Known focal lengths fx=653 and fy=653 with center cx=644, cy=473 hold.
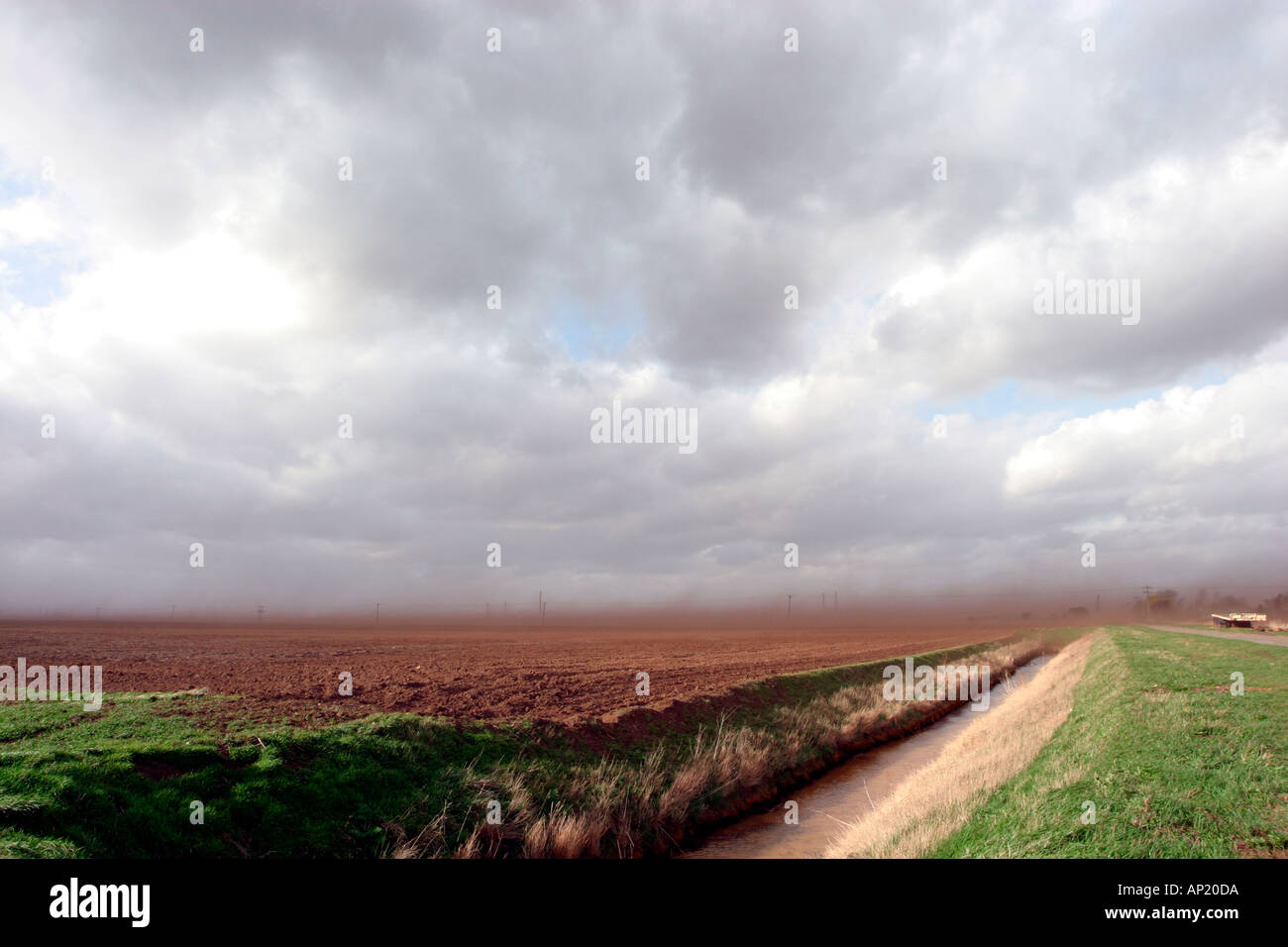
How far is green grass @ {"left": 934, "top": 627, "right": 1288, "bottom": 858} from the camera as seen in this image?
9.18 metres

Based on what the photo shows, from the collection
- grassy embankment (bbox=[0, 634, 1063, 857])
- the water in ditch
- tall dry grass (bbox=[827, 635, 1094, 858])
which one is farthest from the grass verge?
grassy embankment (bbox=[0, 634, 1063, 857])

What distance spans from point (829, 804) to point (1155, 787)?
10570 millimetres

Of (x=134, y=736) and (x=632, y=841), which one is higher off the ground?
(x=134, y=736)

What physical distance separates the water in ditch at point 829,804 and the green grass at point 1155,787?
5.04 meters

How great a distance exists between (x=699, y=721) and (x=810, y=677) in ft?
46.2

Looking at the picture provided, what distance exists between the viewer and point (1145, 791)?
10773mm

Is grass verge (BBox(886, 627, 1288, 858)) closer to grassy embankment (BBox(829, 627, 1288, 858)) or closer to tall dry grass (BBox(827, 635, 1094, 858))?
grassy embankment (BBox(829, 627, 1288, 858))

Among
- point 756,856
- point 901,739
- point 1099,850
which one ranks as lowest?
point 901,739

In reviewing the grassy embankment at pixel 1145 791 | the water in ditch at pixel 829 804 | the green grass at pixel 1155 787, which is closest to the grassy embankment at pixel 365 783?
the water in ditch at pixel 829 804

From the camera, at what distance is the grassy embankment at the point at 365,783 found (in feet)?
33.2

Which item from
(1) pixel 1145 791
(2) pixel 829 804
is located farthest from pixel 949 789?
(1) pixel 1145 791
